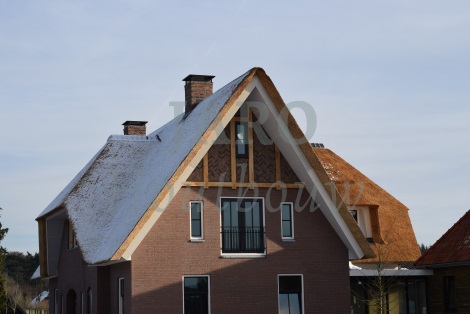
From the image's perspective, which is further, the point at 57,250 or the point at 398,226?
the point at 398,226

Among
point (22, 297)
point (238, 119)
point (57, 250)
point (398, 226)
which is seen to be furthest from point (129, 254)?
point (22, 297)

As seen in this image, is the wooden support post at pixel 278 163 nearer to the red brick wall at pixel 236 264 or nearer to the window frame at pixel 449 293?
the red brick wall at pixel 236 264

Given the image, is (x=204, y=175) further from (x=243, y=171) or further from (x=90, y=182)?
(x=90, y=182)

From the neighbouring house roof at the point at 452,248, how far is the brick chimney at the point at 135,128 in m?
13.2

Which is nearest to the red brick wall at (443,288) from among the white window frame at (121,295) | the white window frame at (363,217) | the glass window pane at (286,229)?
the white window frame at (363,217)

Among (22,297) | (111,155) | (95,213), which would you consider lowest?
(22,297)

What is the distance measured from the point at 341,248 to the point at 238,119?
5439mm

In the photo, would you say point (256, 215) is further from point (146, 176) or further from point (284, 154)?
point (146, 176)

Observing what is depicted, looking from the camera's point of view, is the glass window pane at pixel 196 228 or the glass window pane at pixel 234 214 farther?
the glass window pane at pixel 234 214

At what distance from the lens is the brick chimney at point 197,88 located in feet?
108

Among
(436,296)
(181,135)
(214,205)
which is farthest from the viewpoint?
(436,296)

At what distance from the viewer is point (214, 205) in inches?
1093

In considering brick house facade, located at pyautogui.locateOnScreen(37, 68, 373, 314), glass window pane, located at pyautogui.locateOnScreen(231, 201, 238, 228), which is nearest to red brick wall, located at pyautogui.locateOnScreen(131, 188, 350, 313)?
brick house facade, located at pyautogui.locateOnScreen(37, 68, 373, 314)

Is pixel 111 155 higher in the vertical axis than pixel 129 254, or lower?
higher
